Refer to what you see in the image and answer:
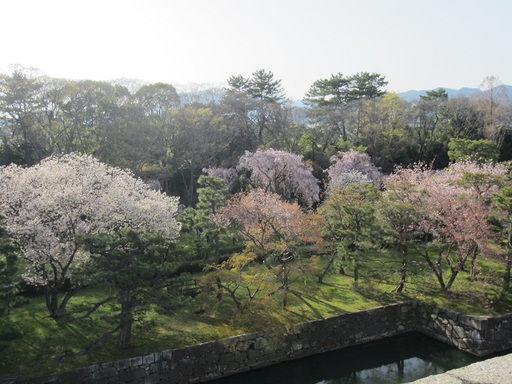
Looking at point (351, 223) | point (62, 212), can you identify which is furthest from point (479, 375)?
point (62, 212)

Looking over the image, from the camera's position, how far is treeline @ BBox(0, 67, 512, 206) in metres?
31.6

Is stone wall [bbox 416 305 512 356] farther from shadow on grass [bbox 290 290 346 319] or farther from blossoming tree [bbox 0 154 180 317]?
blossoming tree [bbox 0 154 180 317]

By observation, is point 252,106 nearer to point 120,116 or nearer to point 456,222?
point 120,116

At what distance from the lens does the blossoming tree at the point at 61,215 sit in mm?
15367

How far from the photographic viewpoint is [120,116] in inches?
1300

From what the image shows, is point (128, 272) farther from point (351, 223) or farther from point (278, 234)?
point (351, 223)

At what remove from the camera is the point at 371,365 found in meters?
16.8

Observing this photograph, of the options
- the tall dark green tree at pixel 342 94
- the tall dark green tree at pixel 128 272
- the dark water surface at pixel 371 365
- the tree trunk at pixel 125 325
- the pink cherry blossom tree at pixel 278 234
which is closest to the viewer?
the tall dark green tree at pixel 128 272

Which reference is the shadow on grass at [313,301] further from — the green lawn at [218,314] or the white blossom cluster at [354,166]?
the white blossom cluster at [354,166]

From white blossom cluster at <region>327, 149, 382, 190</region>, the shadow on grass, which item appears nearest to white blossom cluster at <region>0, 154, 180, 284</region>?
the shadow on grass

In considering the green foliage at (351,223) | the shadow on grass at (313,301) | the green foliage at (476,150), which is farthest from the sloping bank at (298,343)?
the green foliage at (476,150)

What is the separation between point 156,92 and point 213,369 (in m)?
25.7

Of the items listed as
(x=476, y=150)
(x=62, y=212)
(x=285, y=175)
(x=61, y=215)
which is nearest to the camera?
(x=62, y=212)

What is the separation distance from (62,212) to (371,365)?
1310 cm
